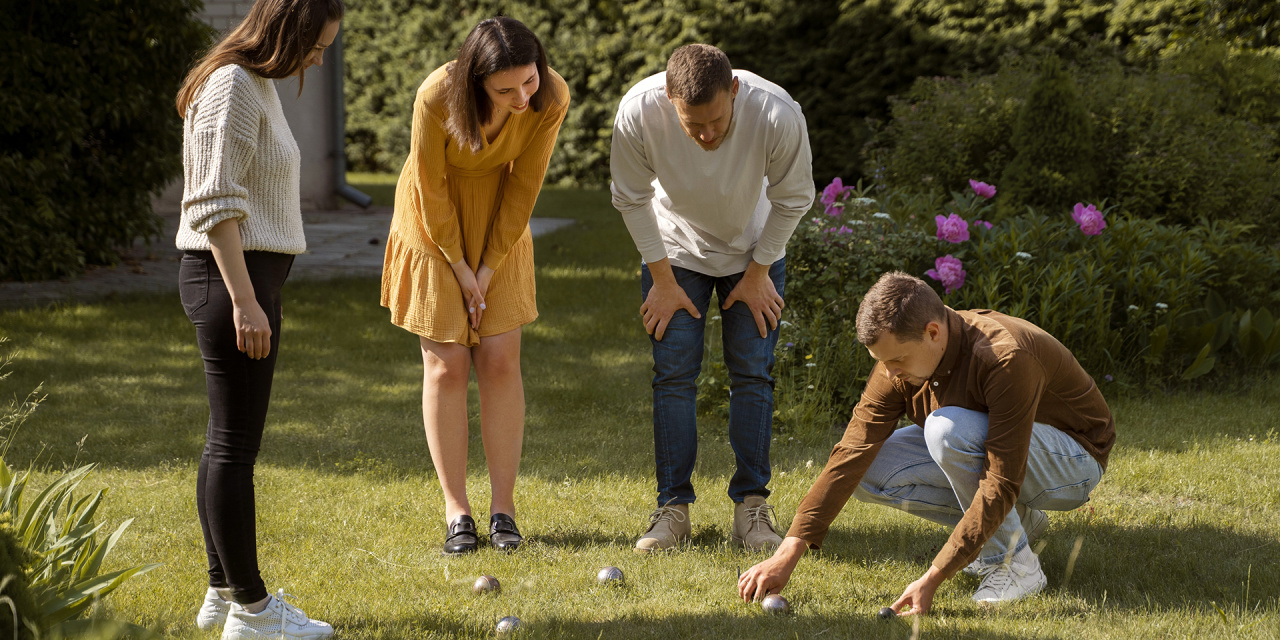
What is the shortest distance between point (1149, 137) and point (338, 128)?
366 inches

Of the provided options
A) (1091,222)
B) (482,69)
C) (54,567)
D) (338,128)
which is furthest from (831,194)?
(338,128)

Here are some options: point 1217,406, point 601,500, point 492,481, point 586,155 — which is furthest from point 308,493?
point 586,155

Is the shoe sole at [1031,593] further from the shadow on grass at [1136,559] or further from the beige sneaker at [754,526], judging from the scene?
the beige sneaker at [754,526]

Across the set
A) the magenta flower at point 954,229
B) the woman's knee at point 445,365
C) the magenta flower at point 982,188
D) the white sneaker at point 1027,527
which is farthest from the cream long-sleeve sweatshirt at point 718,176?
the magenta flower at point 982,188

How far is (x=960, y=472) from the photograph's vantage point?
2.76 meters

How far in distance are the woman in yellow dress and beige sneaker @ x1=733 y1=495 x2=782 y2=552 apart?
75 cm

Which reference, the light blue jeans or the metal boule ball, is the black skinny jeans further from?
the light blue jeans

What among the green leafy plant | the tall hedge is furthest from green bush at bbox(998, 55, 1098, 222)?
the green leafy plant

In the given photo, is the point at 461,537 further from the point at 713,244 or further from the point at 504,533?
the point at 713,244

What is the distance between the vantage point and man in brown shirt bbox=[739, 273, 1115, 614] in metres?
2.52

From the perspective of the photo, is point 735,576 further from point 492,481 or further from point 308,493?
point 308,493

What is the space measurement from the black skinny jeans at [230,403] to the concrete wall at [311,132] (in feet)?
33.0

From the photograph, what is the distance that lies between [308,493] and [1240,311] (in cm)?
481

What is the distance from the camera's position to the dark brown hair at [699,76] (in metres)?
2.81
